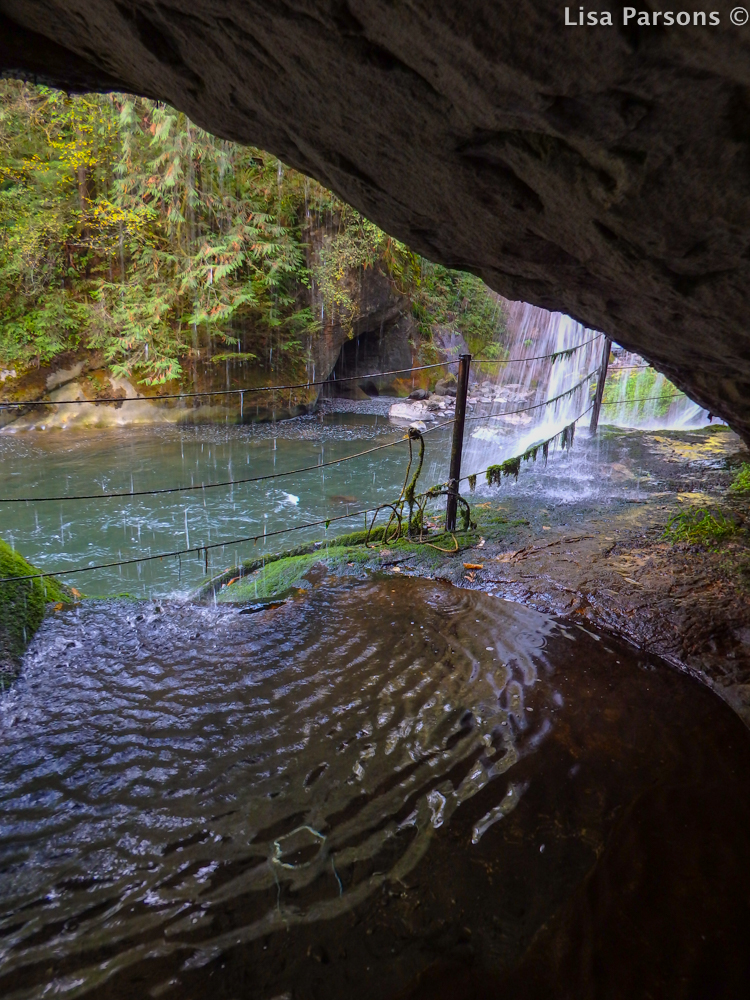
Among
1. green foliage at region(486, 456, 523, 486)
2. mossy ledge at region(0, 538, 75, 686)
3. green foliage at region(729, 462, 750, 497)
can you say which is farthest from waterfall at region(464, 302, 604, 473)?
mossy ledge at region(0, 538, 75, 686)

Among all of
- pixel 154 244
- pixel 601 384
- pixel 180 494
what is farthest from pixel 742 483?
pixel 154 244

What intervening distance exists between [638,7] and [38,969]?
10.8ft

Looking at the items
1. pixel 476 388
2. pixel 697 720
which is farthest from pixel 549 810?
pixel 476 388

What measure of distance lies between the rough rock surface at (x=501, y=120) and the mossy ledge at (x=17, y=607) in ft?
10.2

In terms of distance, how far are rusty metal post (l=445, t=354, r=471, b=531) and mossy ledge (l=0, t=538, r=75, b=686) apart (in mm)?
3507

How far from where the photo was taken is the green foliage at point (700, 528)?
5102mm

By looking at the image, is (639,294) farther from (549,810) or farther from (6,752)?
(6,752)

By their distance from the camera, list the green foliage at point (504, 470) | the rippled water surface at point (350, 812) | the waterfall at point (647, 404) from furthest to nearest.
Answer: the waterfall at point (647, 404)
the green foliage at point (504, 470)
the rippled water surface at point (350, 812)

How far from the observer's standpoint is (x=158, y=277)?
526 inches

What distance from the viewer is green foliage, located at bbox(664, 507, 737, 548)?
5.10 meters

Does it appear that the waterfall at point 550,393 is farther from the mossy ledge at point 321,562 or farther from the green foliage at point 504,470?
the mossy ledge at point 321,562

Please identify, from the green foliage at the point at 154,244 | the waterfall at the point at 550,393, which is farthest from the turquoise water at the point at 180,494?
the green foliage at the point at 154,244

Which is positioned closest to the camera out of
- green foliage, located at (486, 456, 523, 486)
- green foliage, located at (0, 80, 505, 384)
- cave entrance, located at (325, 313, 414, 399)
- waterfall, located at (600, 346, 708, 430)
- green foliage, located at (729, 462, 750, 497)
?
green foliage, located at (729, 462, 750, 497)

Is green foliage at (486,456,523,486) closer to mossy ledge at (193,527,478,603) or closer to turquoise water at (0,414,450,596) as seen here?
mossy ledge at (193,527,478,603)
